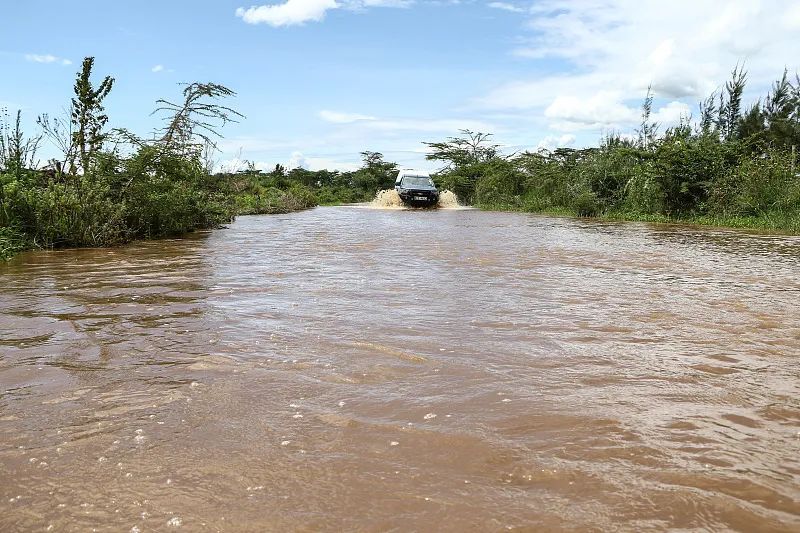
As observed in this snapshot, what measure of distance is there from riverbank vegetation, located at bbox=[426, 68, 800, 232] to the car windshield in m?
3.90

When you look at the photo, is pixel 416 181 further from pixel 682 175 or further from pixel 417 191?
pixel 682 175

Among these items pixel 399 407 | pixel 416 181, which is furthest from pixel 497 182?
pixel 399 407

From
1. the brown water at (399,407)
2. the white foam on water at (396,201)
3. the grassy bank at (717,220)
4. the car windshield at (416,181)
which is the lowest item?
the brown water at (399,407)

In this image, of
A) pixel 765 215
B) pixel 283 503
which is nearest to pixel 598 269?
pixel 283 503

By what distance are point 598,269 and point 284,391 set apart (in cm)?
574

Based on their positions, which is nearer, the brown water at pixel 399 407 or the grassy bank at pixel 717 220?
the brown water at pixel 399 407

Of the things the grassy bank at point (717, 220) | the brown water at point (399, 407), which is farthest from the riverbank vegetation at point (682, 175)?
the brown water at point (399, 407)

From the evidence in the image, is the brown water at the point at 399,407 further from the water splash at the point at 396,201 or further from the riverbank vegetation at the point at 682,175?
the water splash at the point at 396,201

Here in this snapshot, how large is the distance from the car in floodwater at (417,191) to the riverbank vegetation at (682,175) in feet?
12.5

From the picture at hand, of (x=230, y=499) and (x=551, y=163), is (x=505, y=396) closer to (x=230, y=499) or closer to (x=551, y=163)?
(x=230, y=499)

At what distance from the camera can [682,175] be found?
18.3 m

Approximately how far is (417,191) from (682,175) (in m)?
12.1

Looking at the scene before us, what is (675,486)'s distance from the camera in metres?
2.26

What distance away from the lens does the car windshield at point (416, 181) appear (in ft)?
93.8
